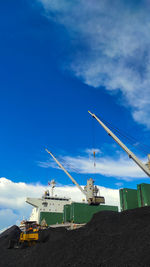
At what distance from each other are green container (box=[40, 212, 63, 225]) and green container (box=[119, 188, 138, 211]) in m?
21.6

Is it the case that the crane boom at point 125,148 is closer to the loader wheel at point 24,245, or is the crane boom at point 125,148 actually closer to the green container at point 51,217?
the loader wheel at point 24,245

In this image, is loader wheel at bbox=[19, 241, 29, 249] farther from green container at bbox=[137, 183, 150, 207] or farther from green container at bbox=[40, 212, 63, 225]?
green container at bbox=[40, 212, 63, 225]

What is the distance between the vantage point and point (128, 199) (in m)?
25.2

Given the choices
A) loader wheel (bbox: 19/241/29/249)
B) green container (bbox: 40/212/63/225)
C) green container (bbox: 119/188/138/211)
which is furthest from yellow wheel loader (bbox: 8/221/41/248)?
green container (bbox: 40/212/63/225)

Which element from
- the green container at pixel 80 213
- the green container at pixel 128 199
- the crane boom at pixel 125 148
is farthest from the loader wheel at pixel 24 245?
the green container at pixel 80 213

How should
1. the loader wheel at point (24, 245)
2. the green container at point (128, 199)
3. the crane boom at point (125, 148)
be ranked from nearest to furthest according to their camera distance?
the loader wheel at point (24, 245) < the crane boom at point (125, 148) < the green container at point (128, 199)

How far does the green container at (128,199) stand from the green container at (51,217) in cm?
2159

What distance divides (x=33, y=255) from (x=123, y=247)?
7649 mm

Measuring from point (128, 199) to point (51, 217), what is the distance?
77.0ft

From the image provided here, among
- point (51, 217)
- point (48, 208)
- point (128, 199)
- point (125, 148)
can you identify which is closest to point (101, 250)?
point (128, 199)

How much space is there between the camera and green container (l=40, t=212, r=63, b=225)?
136ft

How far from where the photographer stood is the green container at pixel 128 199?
24984 mm

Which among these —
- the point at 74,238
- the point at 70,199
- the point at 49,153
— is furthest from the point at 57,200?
the point at 74,238

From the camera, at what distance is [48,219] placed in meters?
41.8
